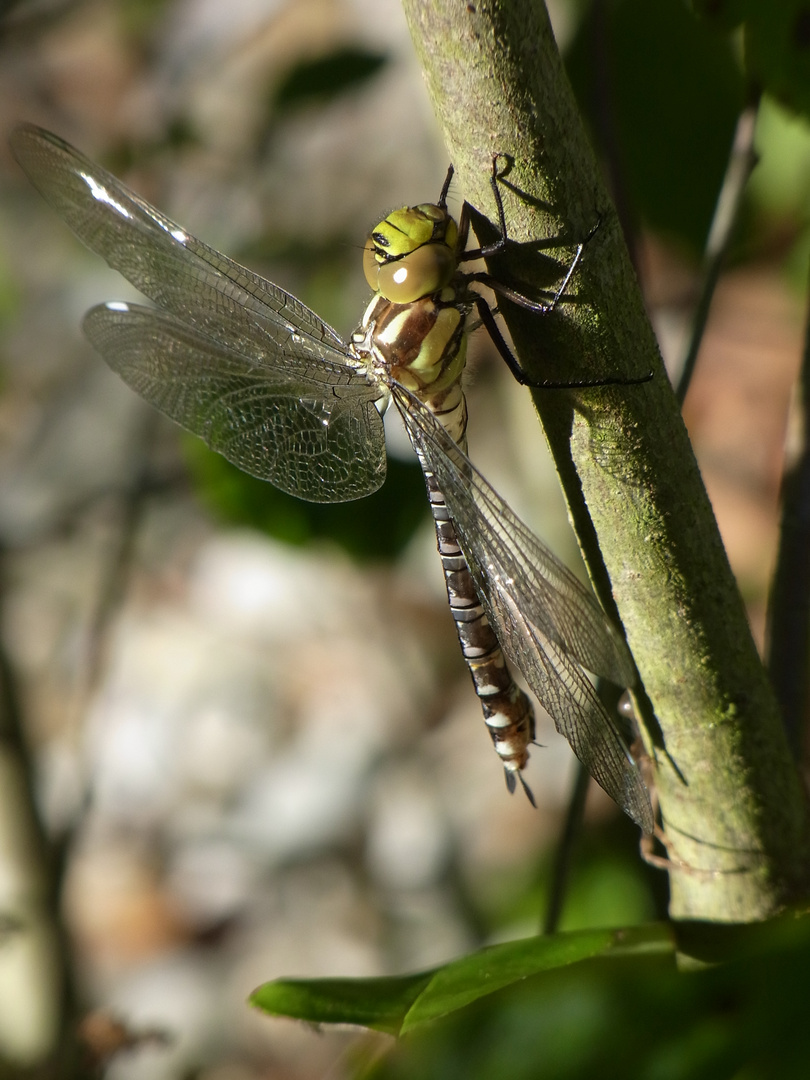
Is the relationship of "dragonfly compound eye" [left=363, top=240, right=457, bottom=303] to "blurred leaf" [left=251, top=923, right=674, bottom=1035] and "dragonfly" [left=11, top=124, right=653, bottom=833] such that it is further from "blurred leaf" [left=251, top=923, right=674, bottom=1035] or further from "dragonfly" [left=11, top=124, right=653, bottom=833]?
"blurred leaf" [left=251, top=923, right=674, bottom=1035]

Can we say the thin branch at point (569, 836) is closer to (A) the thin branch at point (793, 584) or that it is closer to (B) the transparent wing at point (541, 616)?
(B) the transparent wing at point (541, 616)

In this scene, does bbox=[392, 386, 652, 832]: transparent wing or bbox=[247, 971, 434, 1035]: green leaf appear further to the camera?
bbox=[392, 386, 652, 832]: transparent wing

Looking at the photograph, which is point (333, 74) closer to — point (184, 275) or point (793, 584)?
point (184, 275)

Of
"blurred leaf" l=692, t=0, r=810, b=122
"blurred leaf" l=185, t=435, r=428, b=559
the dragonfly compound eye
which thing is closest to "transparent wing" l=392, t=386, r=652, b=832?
the dragonfly compound eye

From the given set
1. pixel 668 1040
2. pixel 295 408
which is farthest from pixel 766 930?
pixel 295 408

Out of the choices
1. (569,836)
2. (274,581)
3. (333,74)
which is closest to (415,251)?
(569,836)

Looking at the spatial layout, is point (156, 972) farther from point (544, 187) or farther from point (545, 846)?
point (544, 187)

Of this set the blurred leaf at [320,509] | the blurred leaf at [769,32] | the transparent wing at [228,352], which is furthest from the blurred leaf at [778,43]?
the blurred leaf at [320,509]
